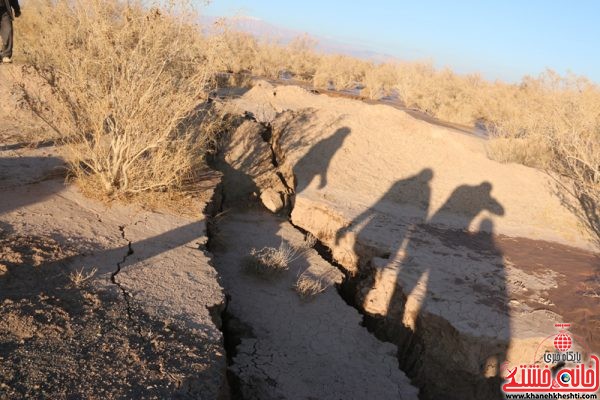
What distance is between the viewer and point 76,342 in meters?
3.00

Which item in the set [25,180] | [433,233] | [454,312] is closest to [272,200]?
[433,233]

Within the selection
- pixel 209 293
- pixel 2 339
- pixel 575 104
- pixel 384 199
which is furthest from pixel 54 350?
pixel 575 104

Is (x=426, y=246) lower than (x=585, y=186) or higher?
lower

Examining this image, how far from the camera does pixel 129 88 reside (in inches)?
222

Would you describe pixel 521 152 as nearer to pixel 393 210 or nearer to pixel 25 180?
pixel 393 210

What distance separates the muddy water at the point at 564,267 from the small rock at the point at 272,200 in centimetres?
249

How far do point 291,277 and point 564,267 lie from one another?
363 cm

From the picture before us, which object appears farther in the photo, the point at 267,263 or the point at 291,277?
the point at 291,277

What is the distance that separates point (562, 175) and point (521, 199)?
2.10 m

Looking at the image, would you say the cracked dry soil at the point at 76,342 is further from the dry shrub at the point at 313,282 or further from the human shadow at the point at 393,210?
the human shadow at the point at 393,210

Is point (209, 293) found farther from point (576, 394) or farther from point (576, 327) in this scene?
point (576, 327)

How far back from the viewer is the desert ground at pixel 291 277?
316 centimetres

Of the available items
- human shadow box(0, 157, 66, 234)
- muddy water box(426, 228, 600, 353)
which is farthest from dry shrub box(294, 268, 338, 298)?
human shadow box(0, 157, 66, 234)

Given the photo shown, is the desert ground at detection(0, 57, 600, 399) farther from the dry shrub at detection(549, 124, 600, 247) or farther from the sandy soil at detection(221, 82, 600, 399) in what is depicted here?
the dry shrub at detection(549, 124, 600, 247)
